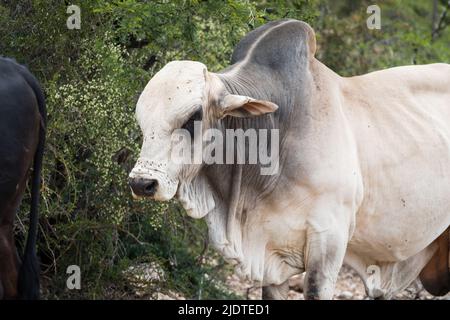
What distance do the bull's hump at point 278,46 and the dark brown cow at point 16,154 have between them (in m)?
1.13

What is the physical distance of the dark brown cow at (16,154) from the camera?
4.39 metres

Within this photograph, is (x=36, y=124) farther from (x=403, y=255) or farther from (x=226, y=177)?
(x=403, y=255)

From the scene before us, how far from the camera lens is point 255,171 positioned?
4.78m

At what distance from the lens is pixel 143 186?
4289mm

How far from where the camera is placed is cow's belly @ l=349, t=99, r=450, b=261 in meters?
5.07

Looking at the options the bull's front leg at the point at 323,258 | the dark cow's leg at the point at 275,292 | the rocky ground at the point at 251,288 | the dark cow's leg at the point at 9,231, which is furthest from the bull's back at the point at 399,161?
the dark cow's leg at the point at 9,231

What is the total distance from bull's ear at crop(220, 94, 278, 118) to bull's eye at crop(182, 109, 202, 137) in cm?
15

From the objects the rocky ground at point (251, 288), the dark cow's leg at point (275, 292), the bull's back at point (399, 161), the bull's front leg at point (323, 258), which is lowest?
the rocky ground at point (251, 288)

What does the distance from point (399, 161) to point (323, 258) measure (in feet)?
2.39

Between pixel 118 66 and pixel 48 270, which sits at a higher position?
pixel 118 66

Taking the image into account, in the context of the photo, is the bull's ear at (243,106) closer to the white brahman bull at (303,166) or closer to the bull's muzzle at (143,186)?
the white brahman bull at (303,166)

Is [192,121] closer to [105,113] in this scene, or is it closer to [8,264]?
[8,264]
